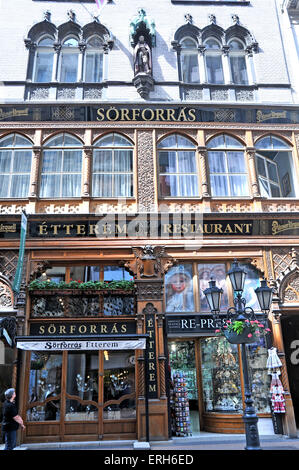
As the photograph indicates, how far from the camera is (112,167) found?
555 inches

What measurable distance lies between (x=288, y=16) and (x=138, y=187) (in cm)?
946

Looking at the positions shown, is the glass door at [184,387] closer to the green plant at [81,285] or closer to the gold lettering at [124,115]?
the green plant at [81,285]

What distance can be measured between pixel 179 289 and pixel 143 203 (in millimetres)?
2972

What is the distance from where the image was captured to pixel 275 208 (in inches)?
547

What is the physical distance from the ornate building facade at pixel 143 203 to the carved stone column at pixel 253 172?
9 cm

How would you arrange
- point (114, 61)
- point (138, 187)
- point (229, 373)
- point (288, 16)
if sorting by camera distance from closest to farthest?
1. point (229, 373)
2. point (138, 187)
3. point (114, 61)
4. point (288, 16)

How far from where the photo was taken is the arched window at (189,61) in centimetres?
1556

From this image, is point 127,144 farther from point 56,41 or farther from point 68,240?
point 56,41

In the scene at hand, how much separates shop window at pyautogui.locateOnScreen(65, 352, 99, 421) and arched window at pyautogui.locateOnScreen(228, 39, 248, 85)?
Result: 11009mm

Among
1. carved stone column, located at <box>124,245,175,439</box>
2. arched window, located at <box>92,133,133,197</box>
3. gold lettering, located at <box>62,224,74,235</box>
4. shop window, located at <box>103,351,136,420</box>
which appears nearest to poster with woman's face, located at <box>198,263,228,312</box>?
carved stone column, located at <box>124,245,175,439</box>

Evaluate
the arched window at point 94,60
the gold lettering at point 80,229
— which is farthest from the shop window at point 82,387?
the arched window at point 94,60

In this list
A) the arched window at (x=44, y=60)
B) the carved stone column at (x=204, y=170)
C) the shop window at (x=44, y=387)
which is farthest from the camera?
the arched window at (x=44, y=60)

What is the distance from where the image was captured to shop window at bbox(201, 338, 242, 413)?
476 inches

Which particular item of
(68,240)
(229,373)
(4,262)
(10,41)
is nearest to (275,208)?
(229,373)
